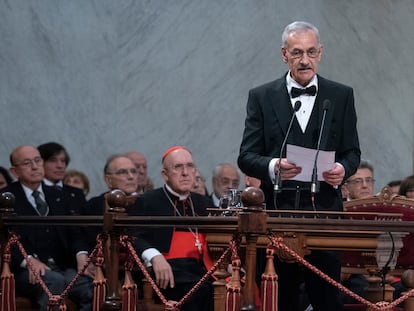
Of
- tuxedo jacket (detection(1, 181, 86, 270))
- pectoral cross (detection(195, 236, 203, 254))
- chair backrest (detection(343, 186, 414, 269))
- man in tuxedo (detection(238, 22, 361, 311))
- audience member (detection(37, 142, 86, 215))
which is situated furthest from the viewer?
audience member (detection(37, 142, 86, 215))

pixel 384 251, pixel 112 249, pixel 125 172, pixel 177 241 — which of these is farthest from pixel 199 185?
pixel 384 251

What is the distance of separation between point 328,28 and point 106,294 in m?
5.39

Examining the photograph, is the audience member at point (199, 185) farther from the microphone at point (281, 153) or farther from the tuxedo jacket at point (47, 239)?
the microphone at point (281, 153)

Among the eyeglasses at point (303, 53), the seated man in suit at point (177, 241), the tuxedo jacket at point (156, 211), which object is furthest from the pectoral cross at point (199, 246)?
the eyeglasses at point (303, 53)

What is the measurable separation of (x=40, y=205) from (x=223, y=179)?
77.2 inches

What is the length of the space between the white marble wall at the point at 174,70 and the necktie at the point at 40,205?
1.79 metres

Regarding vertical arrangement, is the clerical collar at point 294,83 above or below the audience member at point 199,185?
above

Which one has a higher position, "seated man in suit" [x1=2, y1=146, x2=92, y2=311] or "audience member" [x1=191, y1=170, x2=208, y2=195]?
"audience member" [x1=191, y1=170, x2=208, y2=195]

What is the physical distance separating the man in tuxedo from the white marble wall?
15.8ft

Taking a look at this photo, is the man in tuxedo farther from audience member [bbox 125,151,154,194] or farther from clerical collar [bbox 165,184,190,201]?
audience member [bbox 125,151,154,194]

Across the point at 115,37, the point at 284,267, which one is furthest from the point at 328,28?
the point at 284,267

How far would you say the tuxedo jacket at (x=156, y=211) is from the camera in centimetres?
747

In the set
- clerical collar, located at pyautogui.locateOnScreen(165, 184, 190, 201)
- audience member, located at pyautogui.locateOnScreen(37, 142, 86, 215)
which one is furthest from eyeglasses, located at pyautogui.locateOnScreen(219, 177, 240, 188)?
clerical collar, located at pyautogui.locateOnScreen(165, 184, 190, 201)

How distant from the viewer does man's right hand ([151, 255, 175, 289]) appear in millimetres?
7008
